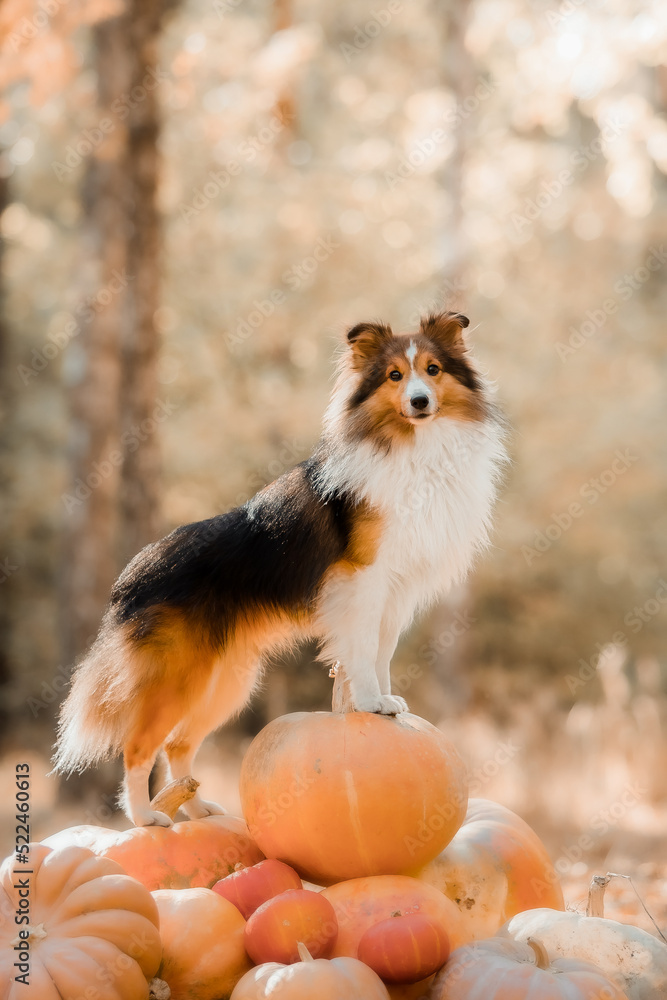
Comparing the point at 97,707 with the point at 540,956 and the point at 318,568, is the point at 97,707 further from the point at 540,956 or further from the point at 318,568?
the point at 540,956

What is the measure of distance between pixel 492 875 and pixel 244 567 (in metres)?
1.48

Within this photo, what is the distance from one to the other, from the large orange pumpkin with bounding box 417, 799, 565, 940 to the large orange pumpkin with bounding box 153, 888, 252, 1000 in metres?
0.81

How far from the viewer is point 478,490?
3.77m

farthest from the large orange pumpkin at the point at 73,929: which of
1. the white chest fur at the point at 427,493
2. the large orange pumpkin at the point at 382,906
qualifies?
the white chest fur at the point at 427,493

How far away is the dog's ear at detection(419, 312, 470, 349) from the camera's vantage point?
12.6 feet

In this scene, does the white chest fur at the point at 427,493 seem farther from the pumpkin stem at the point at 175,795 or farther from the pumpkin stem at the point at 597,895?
the pumpkin stem at the point at 597,895

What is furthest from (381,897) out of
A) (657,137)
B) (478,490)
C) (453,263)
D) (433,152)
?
(433,152)

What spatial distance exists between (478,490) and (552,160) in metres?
10.2

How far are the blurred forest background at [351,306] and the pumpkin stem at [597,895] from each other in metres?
4.39

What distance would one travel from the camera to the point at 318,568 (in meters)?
3.57

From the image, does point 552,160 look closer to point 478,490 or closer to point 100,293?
point 100,293

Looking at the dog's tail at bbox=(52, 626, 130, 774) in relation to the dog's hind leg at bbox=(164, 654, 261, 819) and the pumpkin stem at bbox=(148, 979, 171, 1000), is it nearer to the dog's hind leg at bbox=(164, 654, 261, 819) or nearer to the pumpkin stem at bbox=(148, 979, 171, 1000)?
the dog's hind leg at bbox=(164, 654, 261, 819)

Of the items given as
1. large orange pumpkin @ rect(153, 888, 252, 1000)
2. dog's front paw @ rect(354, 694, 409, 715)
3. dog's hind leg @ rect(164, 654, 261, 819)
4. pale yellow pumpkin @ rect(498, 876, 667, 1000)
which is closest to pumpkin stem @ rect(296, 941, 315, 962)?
large orange pumpkin @ rect(153, 888, 252, 1000)

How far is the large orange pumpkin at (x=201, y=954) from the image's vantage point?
2816 mm
